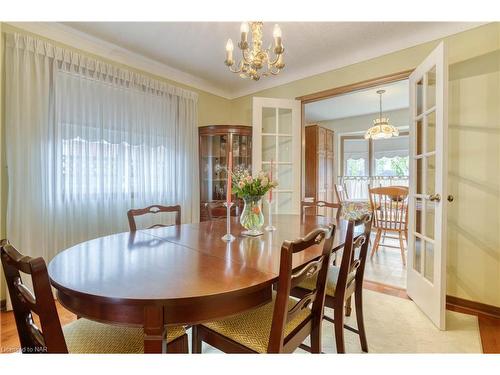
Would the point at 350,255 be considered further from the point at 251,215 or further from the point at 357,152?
the point at 357,152

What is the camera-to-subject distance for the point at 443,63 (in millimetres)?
1835

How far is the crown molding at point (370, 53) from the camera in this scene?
7.24ft

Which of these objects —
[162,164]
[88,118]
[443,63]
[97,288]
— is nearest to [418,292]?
[443,63]

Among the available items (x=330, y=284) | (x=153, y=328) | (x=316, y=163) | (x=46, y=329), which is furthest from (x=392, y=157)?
(x=46, y=329)

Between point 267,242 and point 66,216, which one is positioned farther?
point 66,216

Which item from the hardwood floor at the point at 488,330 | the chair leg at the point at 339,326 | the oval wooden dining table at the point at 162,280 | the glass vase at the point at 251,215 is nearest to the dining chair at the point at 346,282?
the chair leg at the point at 339,326

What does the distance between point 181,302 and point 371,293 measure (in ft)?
7.54

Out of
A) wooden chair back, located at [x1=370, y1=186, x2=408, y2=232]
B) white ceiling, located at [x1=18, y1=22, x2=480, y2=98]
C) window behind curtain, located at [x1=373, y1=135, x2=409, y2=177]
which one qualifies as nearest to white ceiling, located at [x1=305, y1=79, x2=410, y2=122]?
window behind curtain, located at [x1=373, y1=135, x2=409, y2=177]

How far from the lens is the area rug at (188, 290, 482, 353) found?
65.6 inches

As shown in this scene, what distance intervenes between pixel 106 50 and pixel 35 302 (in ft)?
8.58

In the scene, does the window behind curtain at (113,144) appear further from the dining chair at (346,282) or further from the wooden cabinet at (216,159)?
the dining chair at (346,282)
